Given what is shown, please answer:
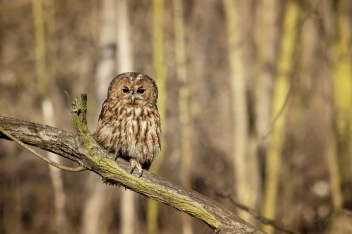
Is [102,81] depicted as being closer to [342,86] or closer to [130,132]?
[130,132]

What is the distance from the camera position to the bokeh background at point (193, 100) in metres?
6.32

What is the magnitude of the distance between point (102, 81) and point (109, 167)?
4726mm

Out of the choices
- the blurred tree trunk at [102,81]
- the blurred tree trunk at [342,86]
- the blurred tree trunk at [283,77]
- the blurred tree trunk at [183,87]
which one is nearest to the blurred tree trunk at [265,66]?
the blurred tree trunk at [283,77]

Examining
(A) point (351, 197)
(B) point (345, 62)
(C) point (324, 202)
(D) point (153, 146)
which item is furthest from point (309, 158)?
(D) point (153, 146)

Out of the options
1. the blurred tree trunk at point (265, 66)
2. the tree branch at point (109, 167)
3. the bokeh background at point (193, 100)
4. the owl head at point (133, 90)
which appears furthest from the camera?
the blurred tree trunk at point (265, 66)

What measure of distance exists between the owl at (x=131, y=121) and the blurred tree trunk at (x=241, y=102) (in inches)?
102

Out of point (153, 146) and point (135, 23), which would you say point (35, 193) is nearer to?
point (135, 23)

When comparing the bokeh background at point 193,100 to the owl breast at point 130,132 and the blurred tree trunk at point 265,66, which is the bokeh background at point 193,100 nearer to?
the blurred tree trunk at point 265,66

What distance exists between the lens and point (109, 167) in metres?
3.02

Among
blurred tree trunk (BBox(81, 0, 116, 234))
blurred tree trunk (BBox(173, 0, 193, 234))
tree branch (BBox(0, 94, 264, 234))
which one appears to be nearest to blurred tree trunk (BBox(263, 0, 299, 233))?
blurred tree trunk (BBox(173, 0, 193, 234))

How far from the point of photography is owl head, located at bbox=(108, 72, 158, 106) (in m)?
4.45

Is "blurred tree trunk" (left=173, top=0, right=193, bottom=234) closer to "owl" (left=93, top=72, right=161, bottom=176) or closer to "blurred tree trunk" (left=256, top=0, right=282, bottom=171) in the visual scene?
"blurred tree trunk" (left=256, top=0, right=282, bottom=171)

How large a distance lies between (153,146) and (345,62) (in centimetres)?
216

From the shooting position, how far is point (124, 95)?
4.48 meters
